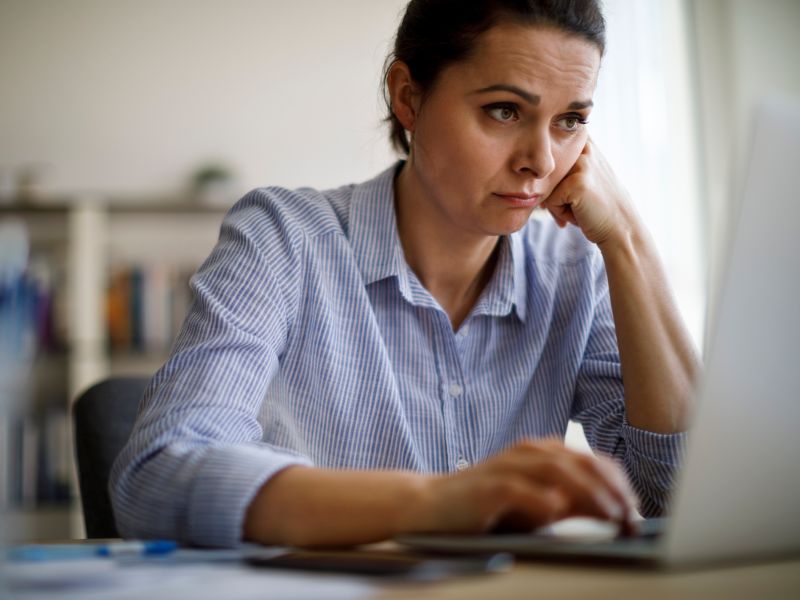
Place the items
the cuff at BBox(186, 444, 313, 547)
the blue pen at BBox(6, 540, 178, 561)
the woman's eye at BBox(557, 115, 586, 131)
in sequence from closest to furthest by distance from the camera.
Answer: the blue pen at BBox(6, 540, 178, 561)
the cuff at BBox(186, 444, 313, 547)
the woman's eye at BBox(557, 115, 586, 131)

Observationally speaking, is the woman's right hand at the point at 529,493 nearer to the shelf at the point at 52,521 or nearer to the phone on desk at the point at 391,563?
the phone on desk at the point at 391,563

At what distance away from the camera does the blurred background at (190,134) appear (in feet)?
11.1

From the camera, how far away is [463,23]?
1.28m

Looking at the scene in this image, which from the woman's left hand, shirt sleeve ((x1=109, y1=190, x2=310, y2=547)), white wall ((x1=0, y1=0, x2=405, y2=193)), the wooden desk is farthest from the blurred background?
the wooden desk

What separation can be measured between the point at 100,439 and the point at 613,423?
2.49ft

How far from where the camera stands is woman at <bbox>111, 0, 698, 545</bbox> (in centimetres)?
117

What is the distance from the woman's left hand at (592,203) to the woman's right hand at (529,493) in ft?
2.32

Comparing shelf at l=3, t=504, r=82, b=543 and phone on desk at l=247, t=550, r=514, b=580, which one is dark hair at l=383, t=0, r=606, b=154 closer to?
phone on desk at l=247, t=550, r=514, b=580

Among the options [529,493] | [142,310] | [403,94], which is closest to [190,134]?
[142,310]

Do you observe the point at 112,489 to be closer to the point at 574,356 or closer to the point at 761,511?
the point at 761,511

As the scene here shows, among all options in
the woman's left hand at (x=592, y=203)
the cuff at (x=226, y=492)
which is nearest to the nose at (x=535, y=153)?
the woman's left hand at (x=592, y=203)

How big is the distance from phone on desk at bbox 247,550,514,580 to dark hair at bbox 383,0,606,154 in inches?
33.1

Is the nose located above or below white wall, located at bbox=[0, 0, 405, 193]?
below

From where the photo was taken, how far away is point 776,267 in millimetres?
571
